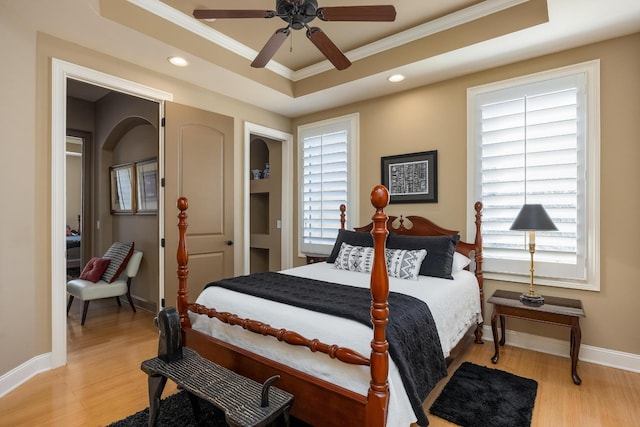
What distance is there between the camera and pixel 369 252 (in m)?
3.12

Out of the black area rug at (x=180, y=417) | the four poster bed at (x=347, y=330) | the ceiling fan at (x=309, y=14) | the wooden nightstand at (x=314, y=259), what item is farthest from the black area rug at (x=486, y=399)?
the ceiling fan at (x=309, y=14)

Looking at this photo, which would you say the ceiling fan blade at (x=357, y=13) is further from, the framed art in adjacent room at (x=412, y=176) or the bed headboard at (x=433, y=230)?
the bed headboard at (x=433, y=230)

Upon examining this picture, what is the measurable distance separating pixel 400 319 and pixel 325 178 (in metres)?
2.95

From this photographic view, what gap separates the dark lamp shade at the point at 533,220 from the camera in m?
2.58

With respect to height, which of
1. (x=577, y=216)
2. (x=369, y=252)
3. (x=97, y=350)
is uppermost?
(x=577, y=216)

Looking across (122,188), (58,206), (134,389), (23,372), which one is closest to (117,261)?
(122,188)

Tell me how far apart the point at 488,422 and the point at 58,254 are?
10.9 ft

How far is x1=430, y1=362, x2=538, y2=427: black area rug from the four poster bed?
0.89 ft

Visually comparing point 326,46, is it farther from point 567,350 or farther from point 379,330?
point 567,350

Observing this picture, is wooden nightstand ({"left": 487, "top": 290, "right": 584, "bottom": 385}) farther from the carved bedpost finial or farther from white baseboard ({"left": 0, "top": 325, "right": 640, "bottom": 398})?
the carved bedpost finial

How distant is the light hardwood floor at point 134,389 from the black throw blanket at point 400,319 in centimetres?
47

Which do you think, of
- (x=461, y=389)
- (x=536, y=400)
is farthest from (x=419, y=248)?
(x=536, y=400)

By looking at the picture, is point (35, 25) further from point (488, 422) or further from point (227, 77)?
point (488, 422)

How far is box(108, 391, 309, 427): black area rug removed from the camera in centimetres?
191
